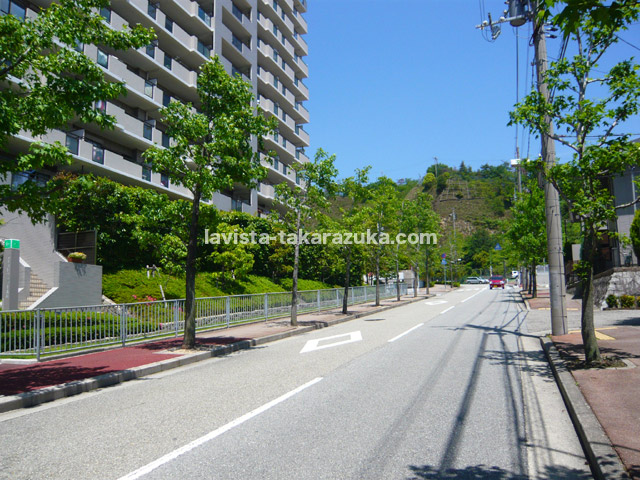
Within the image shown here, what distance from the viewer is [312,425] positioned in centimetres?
521

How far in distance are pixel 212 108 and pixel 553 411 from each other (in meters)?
10.3

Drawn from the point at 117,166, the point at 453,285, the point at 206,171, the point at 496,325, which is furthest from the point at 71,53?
the point at 453,285

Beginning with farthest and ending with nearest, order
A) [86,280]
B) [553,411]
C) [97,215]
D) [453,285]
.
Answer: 1. [453,285]
2. [97,215]
3. [86,280]
4. [553,411]

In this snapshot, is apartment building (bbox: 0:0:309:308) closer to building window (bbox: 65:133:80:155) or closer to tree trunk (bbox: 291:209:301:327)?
building window (bbox: 65:133:80:155)

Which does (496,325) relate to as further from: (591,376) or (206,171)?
(206,171)

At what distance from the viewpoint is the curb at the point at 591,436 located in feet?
11.9

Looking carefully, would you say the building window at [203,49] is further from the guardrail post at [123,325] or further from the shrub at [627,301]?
the shrub at [627,301]

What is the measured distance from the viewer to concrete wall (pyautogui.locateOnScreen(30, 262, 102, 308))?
1439 centimetres

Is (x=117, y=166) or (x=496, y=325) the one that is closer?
(x=496, y=325)

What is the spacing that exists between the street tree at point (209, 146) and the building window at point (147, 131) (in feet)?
54.3

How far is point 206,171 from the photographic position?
1106 cm

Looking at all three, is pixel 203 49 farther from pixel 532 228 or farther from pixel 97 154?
pixel 532 228

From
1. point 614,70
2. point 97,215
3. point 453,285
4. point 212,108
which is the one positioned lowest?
point 453,285

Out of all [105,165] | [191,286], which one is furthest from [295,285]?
[105,165]
